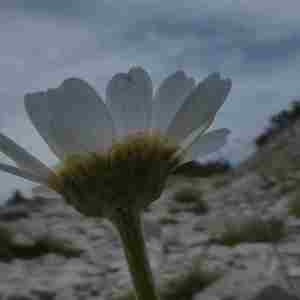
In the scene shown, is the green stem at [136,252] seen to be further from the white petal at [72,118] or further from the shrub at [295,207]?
the shrub at [295,207]

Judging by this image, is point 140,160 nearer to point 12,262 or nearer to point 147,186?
point 147,186

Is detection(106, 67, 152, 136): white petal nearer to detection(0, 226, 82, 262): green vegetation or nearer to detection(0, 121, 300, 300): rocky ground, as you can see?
detection(0, 121, 300, 300): rocky ground

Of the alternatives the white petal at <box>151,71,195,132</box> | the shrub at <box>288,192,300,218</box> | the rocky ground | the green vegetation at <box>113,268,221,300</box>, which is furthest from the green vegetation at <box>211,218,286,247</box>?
the white petal at <box>151,71,195,132</box>

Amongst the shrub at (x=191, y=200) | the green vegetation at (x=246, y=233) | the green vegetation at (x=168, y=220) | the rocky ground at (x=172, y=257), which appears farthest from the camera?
the shrub at (x=191, y=200)

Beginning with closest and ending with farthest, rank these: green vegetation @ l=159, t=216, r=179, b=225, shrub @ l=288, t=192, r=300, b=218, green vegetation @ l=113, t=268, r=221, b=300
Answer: green vegetation @ l=113, t=268, r=221, b=300 → shrub @ l=288, t=192, r=300, b=218 → green vegetation @ l=159, t=216, r=179, b=225

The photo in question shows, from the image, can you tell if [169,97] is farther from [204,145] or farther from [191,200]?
[191,200]

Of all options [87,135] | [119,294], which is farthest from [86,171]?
[119,294]

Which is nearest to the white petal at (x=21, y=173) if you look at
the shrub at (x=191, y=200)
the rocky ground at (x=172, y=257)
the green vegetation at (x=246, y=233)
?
the rocky ground at (x=172, y=257)
